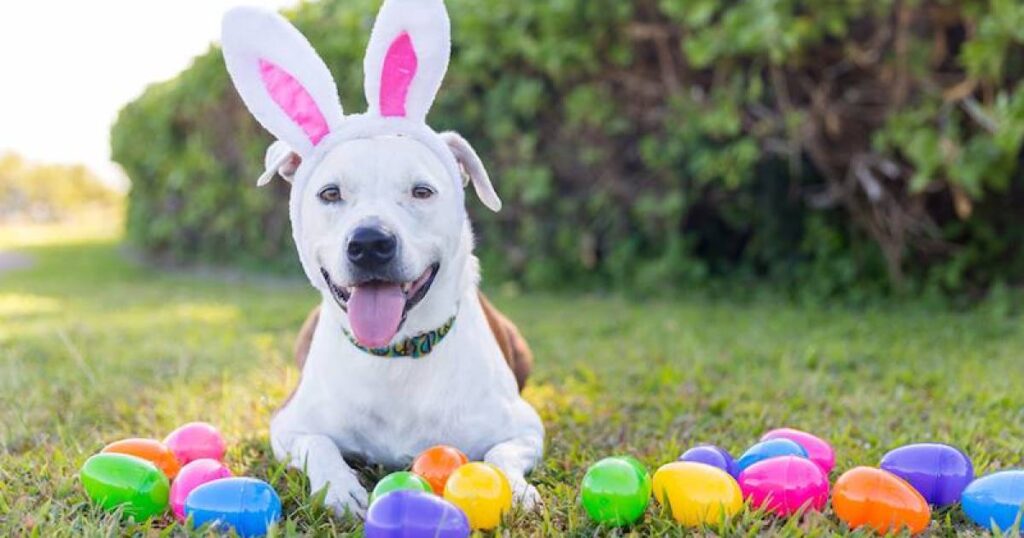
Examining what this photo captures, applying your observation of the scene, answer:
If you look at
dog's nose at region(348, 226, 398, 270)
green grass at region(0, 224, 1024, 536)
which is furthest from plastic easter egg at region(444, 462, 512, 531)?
dog's nose at region(348, 226, 398, 270)

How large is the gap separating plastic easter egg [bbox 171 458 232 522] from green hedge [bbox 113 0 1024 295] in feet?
13.6

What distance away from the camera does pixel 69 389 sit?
12.8 feet

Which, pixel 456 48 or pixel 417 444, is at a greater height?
pixel 456 48

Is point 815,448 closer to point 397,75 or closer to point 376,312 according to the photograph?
point 376,312

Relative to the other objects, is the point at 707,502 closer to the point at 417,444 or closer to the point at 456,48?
the point at 417,444

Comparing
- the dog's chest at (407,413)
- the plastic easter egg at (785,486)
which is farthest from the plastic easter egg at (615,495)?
the dog's chest at (407,413)

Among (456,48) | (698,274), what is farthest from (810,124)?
(456,48)

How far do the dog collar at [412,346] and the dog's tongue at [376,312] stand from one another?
6.3 inches

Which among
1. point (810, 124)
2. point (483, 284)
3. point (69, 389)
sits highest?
point (810, 124)

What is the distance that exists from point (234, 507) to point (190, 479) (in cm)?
25

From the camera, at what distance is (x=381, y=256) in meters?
2.42

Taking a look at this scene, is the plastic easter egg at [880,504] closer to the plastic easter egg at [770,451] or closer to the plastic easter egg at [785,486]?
the plastic easter egg at [785,486]

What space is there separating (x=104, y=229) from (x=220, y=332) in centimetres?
1751

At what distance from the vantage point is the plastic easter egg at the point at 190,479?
2.35 metres
